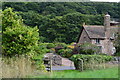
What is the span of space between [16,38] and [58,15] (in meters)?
2.14

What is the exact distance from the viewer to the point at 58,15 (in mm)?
7551

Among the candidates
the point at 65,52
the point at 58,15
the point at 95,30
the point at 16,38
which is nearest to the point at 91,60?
the point at 16,38

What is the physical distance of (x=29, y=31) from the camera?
19.1 ft

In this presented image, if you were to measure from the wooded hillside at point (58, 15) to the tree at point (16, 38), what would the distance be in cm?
81

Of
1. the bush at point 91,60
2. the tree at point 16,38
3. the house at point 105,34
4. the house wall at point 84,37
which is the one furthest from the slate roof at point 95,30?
the tree at point 16,38

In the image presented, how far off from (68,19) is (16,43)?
2.67m

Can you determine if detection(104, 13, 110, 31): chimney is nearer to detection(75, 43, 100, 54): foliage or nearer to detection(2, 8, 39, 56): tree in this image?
detection(75, 43, 100, 54): foliage

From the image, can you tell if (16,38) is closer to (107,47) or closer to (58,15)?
(58,15)

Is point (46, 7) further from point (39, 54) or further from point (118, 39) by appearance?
point (118, 39)

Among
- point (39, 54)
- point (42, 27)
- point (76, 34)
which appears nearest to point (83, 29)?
point (76, 34)

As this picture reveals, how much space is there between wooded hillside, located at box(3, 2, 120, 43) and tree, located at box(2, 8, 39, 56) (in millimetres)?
814

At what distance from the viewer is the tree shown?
5.67 m

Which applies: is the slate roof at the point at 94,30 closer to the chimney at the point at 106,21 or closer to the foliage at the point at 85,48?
the chimney at the point at 106,21

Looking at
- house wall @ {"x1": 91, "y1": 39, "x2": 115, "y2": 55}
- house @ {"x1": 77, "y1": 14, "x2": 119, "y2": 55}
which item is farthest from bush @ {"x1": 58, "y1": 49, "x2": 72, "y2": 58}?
house wall @ {"x1": 91, "y1": 39, "x2": 115, "y2": 55}
